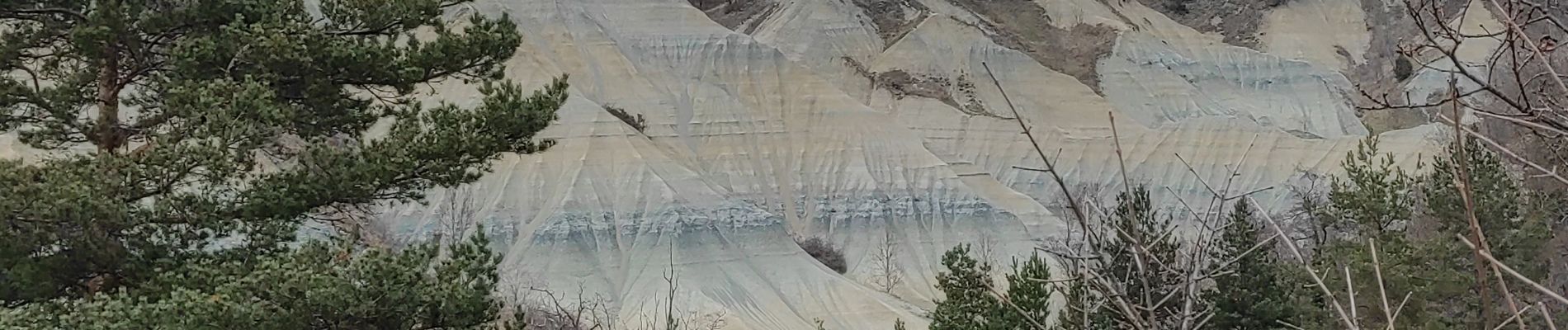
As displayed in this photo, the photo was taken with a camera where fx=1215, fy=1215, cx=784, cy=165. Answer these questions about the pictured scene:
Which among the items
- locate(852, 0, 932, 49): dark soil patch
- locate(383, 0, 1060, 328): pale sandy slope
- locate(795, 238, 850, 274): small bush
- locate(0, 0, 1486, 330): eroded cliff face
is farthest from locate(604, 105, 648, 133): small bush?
locate(852, 0, 932, 49): dark soil patch

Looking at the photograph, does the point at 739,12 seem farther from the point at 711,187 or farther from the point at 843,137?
the point at 711,187

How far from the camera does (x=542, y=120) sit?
7.70 m

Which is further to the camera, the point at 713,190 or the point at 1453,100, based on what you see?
the point at 713,190

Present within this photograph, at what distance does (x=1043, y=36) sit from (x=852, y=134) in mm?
20514

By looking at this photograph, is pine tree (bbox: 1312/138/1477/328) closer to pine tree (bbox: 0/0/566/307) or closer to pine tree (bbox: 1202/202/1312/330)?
pine tree (bbox: 1202/202/1312/330)

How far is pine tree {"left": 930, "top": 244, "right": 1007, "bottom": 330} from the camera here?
1164cm

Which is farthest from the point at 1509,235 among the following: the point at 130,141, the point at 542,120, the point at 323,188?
the point at 130,141

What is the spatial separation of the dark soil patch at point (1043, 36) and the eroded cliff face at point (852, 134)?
15 centimetres

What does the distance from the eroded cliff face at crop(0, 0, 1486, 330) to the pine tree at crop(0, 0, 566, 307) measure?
58.3 feet

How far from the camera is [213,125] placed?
6.00 m

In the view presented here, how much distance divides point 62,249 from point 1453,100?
6666 mm

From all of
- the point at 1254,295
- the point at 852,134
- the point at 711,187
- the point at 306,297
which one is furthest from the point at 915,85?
the point at 306,297

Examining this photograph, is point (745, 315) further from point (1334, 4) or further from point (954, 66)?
point (1334, 4)

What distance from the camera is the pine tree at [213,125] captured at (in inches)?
241
